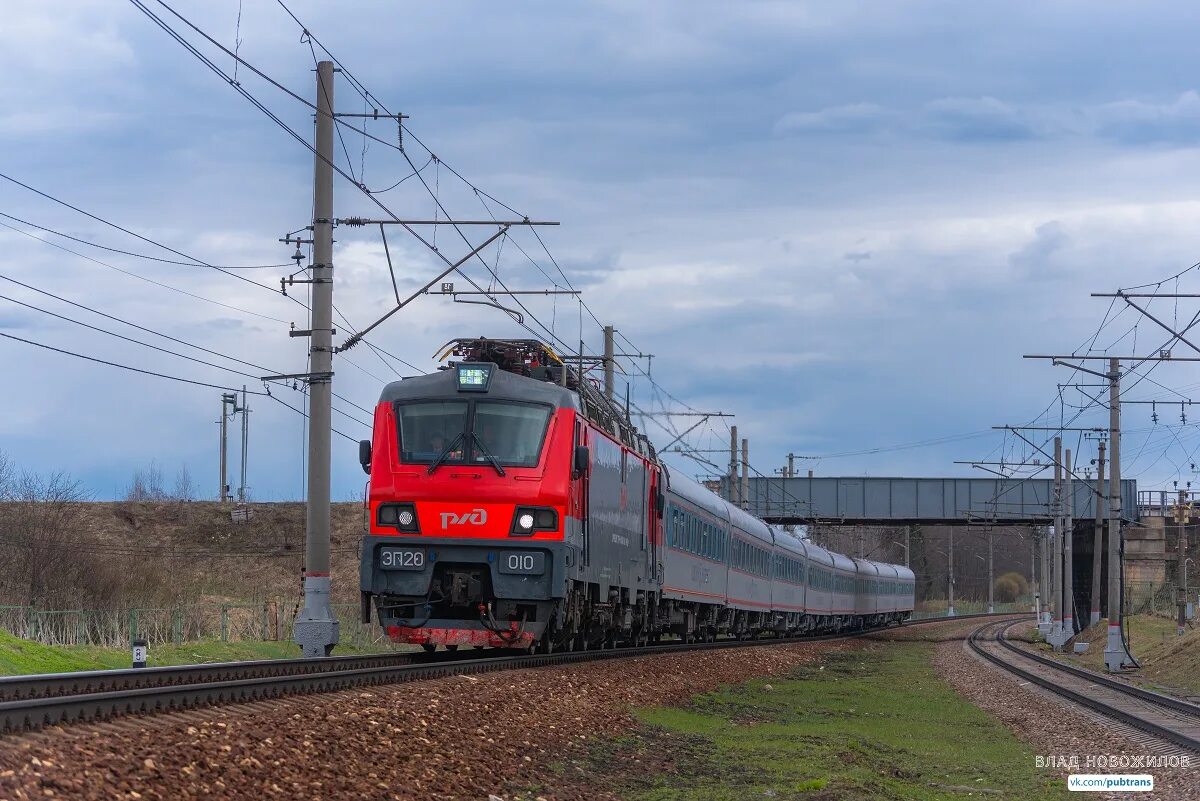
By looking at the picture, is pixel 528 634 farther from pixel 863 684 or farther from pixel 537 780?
pixel 863 684

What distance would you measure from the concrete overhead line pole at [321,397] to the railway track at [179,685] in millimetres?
2293

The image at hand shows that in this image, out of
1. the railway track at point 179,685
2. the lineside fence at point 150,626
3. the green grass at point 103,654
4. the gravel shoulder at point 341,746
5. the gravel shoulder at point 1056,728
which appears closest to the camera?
the gravel shoulder at point 341,746

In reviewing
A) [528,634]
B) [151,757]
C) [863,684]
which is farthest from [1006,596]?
[151,757]

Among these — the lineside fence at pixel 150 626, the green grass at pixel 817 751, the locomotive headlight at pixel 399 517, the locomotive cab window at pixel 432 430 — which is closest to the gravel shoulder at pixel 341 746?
the green grass at pixel 817 751

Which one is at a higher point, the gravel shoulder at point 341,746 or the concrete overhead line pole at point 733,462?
the concrete overhead line pole at point 733,462

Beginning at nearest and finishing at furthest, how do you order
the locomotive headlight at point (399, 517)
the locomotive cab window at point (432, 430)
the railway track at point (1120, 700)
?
1. the locomotive headlight at point (399, 517)
2. the locomotive cab window at point (432, 430)
3. the railway track at point (1120, 700)

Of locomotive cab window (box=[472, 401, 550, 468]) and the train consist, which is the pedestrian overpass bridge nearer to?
the train consist

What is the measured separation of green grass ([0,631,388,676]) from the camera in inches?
794

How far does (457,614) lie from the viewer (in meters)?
19.0

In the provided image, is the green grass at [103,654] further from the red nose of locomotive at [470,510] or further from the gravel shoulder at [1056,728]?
the gravel shoulder at [1056,728]

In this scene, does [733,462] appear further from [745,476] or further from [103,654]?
[103,654]

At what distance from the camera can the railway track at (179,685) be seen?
1016 centimetres

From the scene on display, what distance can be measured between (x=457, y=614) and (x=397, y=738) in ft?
25.6

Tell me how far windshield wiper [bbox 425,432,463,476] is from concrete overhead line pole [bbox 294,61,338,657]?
409cm
